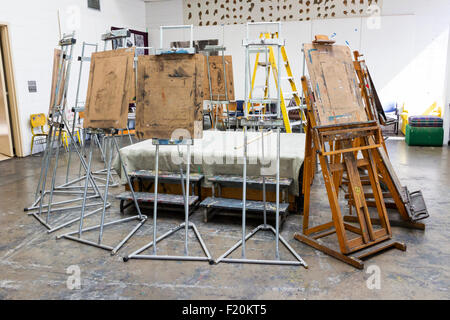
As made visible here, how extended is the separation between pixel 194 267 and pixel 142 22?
9.12 meters

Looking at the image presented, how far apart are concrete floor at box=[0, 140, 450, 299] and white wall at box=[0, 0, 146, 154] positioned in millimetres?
3718

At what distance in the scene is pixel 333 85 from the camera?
9.52ft

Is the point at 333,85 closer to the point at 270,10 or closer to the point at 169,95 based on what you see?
the point at 169,95

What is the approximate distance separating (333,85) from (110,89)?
1792mm

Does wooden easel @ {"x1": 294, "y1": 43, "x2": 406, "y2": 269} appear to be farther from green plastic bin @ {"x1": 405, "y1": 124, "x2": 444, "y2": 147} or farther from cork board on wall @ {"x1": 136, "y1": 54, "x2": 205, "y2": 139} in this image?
green plastic bin @ {"x1": 405, "y1": 124, "x2": 444, "y2": 147}

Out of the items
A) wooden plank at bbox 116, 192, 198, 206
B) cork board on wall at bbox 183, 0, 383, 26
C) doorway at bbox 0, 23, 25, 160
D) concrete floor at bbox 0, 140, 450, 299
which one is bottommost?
concrete floor at bbox 0, 140, 450, 299

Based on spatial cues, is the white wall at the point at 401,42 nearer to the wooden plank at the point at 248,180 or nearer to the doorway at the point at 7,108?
the doorway at the point at 7,108

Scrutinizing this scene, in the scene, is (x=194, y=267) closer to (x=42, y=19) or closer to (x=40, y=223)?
(x=40, y=223)

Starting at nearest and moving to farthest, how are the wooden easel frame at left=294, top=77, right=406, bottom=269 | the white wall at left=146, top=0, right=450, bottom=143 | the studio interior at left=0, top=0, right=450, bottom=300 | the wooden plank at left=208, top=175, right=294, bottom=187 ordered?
the studio interior at left=0, top=0, right=450, bottom=300
the wooden easel frame at left=294, top=77, right=406, bottom=269
the wooden plank at left=208, top=175, right=294, bottom=187
the white wall at left=146, top=0, right=450, bottom=143

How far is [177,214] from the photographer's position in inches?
147

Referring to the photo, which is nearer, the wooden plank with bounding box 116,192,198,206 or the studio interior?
the studio interior

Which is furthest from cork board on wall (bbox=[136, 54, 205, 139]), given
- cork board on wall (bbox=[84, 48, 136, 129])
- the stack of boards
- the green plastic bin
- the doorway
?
the green plastic bin

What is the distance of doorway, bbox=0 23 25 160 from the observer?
245 inches

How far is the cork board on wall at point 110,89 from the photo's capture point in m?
3.06
